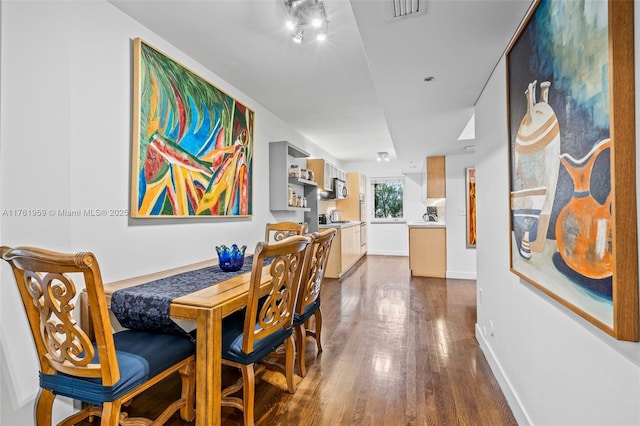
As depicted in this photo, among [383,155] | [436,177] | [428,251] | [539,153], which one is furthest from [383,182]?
[539,153]

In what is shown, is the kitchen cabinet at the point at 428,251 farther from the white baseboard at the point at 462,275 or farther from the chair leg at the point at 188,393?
the chair leg at the point at 188,393

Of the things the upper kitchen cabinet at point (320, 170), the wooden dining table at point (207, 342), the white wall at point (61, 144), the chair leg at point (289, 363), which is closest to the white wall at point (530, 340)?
the chair leg at point (289, 363)

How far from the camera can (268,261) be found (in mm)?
2574

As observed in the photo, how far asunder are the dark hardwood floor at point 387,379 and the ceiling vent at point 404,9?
85.7 inches

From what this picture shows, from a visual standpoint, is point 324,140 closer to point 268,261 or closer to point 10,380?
point 268,261

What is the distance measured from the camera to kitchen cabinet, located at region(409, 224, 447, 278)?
525 cm

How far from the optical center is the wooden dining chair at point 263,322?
5.05 feet

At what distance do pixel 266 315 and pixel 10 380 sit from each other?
50.7 inches

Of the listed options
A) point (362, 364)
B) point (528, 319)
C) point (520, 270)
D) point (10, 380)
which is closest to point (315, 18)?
point (520, 270)

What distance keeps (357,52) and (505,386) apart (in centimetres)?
265

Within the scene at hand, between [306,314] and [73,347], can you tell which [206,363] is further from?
[306,314]

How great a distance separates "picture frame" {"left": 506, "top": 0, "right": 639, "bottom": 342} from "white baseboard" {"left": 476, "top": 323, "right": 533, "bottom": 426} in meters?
0.75

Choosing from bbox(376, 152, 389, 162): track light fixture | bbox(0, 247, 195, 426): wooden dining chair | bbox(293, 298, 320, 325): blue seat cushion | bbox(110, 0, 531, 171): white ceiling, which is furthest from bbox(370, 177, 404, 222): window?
bbox(0, 247, 195, 426): wooden dining chair

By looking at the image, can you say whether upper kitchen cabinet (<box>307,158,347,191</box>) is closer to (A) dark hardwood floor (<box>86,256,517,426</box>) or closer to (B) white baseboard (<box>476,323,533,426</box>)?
(A) dark hardwood floor (<box>86,256,517,426</box>)
